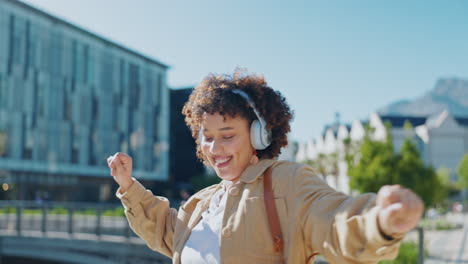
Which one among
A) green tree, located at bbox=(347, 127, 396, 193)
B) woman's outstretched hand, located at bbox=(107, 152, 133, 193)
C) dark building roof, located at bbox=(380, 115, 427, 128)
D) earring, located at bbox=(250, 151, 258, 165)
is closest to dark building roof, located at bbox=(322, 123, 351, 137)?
dark building roof, located at bbox=(380, 115, 427, 128)

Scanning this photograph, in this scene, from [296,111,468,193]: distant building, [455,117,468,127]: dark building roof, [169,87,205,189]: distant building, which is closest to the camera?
[169,87,205,189]: distant building

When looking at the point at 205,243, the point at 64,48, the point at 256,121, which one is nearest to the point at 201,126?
the point at 256,121

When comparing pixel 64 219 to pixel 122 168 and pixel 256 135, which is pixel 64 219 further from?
pixel 256 135

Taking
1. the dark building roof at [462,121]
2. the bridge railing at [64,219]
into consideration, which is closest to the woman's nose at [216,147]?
the bridge railing at [64,219]

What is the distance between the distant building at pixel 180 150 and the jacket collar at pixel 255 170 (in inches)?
2253

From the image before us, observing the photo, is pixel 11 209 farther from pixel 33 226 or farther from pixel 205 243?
pixel 205 243

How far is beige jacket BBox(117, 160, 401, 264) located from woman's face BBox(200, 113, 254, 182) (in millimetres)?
84

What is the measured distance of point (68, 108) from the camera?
141 ft

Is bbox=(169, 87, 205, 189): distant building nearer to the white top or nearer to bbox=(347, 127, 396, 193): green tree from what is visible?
bbox=(347, 127, 396, 193): green tree

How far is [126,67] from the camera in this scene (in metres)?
49.2

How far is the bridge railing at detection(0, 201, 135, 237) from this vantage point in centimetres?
1575

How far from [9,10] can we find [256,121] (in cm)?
4018

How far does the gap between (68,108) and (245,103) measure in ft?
142

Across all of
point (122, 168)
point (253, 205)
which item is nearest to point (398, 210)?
point (253, 205)
